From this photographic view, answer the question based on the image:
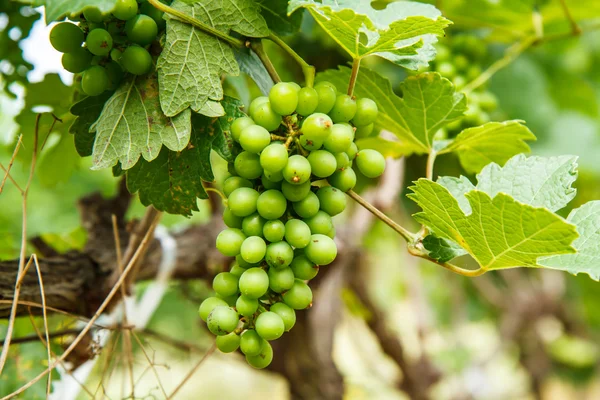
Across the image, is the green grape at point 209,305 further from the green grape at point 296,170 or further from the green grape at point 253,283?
the green grape at point 296,170

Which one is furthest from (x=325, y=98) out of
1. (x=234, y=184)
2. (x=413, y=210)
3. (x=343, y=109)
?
(x=413, y=210)

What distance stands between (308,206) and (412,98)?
0.81 feet

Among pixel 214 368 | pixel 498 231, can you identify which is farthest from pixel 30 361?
pixel 214 368

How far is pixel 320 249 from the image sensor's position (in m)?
0.50

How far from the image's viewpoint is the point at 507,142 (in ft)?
2.32

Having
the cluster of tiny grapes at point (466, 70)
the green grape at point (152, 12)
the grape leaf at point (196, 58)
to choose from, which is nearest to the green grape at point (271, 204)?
the grape leaf at point (196, 58)

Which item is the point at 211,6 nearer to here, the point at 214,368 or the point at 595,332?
the point at 214,368

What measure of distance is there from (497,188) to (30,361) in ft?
2.48

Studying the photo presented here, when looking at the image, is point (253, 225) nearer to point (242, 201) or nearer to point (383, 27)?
point (242, 201)

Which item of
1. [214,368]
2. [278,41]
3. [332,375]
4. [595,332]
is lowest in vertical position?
[214,368]

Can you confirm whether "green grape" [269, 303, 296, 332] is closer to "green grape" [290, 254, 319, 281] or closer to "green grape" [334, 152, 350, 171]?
"green grape" [290, 254, 319, 281]

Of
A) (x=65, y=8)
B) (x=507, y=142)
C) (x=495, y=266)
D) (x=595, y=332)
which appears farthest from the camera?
(x=595, y=332)

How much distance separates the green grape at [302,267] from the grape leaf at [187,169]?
123 mm

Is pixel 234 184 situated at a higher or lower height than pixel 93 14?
lower
